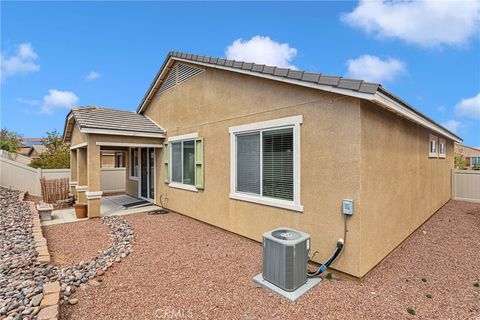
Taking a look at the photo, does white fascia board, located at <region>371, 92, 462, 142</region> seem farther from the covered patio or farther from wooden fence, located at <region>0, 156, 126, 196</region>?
wooden fence, located at <region>0, 156, 126, 196</region>

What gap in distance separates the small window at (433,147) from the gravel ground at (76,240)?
10.8 meters

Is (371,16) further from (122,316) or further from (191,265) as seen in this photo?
(122,316)

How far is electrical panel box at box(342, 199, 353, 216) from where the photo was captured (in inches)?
160

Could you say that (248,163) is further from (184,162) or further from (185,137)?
(184,162)

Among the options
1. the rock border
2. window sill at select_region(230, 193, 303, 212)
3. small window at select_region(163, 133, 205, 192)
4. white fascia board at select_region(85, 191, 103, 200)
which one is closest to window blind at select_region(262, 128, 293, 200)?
window sill at select_region(230, 193, 303, 212)

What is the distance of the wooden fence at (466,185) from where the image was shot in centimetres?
1175

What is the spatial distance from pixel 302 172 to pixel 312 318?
8.33ft

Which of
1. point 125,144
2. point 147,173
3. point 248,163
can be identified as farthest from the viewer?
point 147,173

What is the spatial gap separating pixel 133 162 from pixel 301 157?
36.3 feet

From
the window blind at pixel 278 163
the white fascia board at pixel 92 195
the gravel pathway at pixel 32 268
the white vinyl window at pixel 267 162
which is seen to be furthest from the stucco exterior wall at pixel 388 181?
the white fascia board at pixel 92 195

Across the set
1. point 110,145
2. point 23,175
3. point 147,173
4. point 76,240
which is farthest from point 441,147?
point 23,175

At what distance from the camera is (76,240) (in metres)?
6.19

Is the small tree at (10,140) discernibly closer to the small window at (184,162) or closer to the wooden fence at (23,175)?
the wooden fence at (23,175)

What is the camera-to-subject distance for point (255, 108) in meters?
5.83
